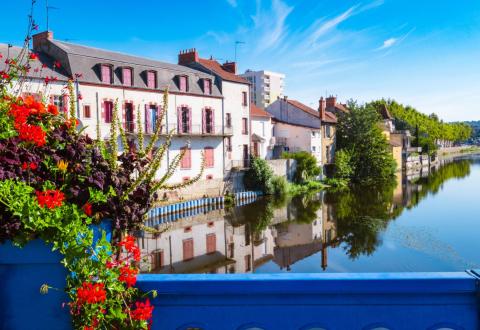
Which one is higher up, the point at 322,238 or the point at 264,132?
the point at 264,132

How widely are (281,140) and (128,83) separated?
22.2m

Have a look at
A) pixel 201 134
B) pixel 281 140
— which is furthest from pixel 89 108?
pixel 281 140

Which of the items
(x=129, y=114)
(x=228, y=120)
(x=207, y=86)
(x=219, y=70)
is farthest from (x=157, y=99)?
(x=219, y=70)

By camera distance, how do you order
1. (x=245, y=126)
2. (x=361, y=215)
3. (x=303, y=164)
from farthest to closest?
(x=303, y=164) < (x=245, y=126) < (x=361, y=215)

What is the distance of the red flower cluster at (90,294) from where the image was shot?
219 centimetres

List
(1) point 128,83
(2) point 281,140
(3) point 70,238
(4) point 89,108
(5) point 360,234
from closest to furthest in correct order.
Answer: (3) point 70,238 < (5) point 360,234 < (4) point 89,108 < (1) point 128,83 < (2) point 281,140

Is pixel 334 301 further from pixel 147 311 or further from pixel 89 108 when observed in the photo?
pixel 89 108

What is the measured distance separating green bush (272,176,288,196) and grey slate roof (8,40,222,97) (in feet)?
31.2

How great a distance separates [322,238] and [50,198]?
23.8 m

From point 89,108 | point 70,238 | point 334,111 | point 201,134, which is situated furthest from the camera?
point 334,111

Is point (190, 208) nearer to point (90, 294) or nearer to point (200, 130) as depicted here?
point (200, 130)

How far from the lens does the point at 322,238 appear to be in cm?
2495

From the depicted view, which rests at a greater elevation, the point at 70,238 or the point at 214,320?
the point at 70,238

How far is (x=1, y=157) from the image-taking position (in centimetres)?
237
